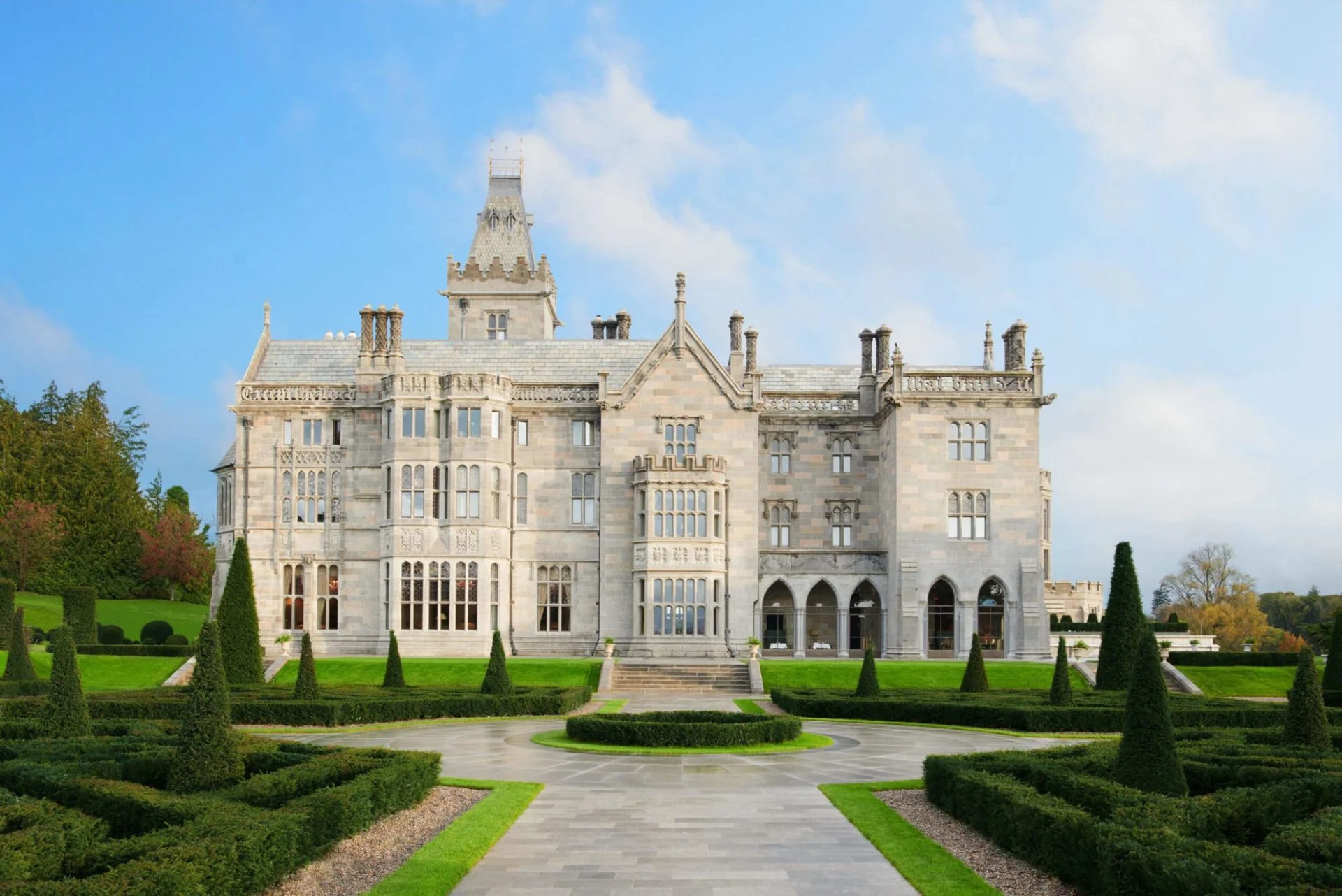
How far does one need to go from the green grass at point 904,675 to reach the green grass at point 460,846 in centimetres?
2427

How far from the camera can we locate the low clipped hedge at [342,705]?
3384cm

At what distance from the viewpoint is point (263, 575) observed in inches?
2304

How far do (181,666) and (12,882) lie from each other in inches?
1565

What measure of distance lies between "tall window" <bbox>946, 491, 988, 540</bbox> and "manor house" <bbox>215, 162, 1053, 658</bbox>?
9cm

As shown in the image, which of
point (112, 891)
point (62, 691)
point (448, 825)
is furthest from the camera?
point (62, 691)

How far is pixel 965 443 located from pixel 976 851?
4081 centimetres

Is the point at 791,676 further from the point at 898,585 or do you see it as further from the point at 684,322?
the point at 684,322

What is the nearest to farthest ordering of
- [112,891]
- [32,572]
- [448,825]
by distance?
[112,891], [448,825], [32,572]

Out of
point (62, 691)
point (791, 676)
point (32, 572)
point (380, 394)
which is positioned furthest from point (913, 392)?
point (32, 572)

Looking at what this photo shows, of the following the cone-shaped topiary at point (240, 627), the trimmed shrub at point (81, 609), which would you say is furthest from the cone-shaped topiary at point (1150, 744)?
the trimmed shrub at point (81, 609)

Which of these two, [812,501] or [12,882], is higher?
[812,501]

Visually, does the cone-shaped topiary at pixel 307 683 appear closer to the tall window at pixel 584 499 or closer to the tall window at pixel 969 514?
the tall window at pixel 584 499

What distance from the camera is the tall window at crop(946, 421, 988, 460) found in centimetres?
5656

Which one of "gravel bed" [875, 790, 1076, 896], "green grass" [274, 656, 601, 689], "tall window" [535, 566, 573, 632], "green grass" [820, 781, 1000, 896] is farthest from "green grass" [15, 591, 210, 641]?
"gravel bed" [875, 790, 1076, 896]
